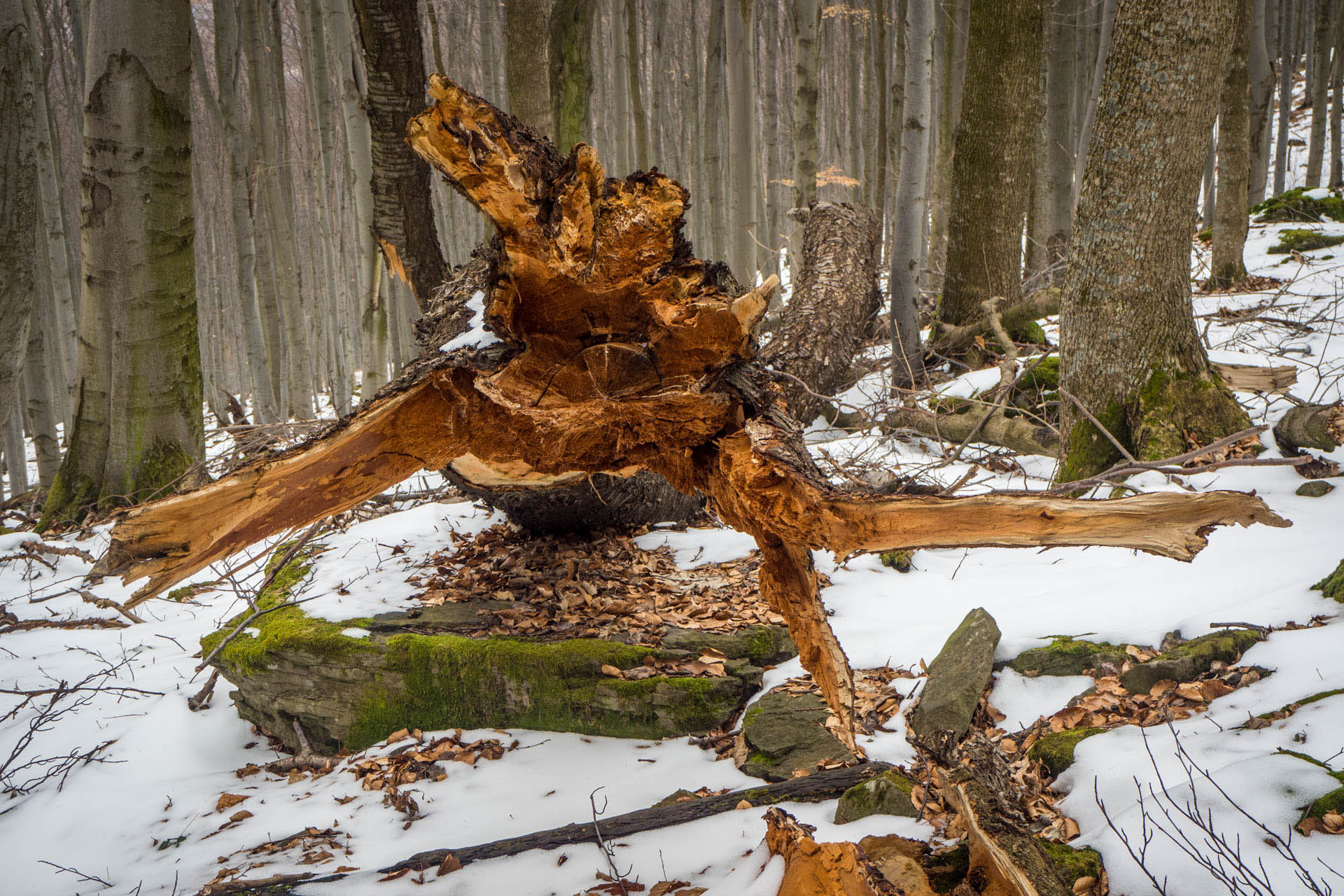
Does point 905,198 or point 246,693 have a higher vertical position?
point 905,198

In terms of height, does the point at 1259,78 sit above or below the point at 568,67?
above

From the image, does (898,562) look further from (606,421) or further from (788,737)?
(606,421)

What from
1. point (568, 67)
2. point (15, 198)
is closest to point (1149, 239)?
point (568, 67)

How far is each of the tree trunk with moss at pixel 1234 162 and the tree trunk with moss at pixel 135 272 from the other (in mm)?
10553

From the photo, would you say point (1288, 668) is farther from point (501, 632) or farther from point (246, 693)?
point (246, 693)

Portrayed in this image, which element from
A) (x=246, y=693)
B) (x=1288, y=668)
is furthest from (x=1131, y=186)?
(x=246, y=693)

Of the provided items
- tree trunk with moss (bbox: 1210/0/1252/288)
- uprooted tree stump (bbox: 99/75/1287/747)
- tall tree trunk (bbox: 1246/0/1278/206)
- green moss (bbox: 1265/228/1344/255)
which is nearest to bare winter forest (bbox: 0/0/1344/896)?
uprooted tree stump (bbox: 99/75/1287/747)

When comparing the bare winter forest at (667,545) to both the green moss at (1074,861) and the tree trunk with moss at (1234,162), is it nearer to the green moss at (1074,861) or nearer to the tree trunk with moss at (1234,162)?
the green moss at (1074,861)

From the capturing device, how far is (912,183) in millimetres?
6660

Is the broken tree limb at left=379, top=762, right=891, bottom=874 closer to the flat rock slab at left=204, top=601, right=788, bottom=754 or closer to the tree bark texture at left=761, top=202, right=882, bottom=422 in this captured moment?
the flat rock slab at left=204, top=601, right=788, bottom=754

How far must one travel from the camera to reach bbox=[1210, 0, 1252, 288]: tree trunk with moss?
8945 mm

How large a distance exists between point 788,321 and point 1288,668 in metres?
3.68

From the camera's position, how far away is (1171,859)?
6.78ft

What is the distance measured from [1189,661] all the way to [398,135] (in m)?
6.02
